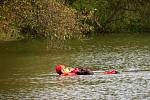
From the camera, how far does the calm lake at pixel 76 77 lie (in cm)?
3074

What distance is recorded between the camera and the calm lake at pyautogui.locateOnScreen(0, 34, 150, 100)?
3074 cm

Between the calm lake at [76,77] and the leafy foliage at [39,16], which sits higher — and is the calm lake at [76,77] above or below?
below

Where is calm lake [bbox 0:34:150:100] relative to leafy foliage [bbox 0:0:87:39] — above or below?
below

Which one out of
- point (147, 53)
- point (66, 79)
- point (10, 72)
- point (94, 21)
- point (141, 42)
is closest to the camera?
point (66, 79)

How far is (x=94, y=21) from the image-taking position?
8225 centimetres

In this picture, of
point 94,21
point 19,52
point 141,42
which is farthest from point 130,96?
point 94,21

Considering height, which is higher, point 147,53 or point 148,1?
point 148,1

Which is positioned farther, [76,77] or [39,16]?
[76,77]

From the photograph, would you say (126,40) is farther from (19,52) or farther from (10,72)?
(10,72)

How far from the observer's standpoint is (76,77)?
37.3 meters

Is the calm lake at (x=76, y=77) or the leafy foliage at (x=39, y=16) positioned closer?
the leafy foliage at (x=39, y=16)

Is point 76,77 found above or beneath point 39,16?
beneath

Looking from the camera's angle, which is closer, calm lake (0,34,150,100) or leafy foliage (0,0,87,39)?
leafy foliage (0,0,87,39)

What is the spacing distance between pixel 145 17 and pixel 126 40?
16778 mm
